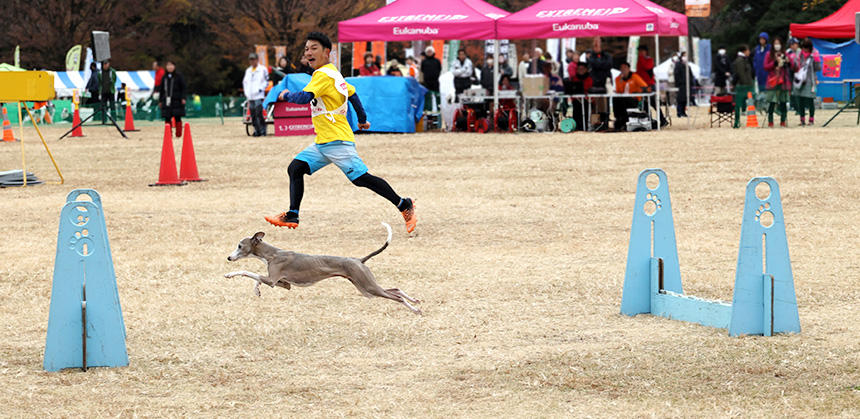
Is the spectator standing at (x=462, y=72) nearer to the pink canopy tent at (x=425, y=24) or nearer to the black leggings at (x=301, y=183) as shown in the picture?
the pink canopy tent at (x=425, y=24)

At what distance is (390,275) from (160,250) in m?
2.51

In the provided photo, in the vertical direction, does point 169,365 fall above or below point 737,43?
below

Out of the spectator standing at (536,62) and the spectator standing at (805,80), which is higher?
the spectator standing at (536,62)

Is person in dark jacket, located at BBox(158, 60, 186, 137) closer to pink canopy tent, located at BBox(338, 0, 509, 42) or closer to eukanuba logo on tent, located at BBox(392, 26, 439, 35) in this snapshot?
pink canopy tent, located at BBox(338, 0, 509, 42)

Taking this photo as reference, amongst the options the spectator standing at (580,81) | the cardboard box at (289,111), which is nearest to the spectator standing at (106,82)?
the cardboard box at (289,111)

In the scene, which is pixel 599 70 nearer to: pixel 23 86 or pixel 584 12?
pixel 584 12

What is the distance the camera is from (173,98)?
26.1 metres

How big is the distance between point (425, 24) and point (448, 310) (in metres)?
18.5

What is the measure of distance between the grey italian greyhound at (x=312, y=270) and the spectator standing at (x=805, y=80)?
20658 millimetres

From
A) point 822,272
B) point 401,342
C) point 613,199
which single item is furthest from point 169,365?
point 613,199

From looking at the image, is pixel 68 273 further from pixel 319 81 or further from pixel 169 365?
pixel 319 81

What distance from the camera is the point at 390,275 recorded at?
8.46 metres

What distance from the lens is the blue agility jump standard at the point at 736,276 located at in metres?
6.09

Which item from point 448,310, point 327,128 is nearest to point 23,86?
point 327,128
